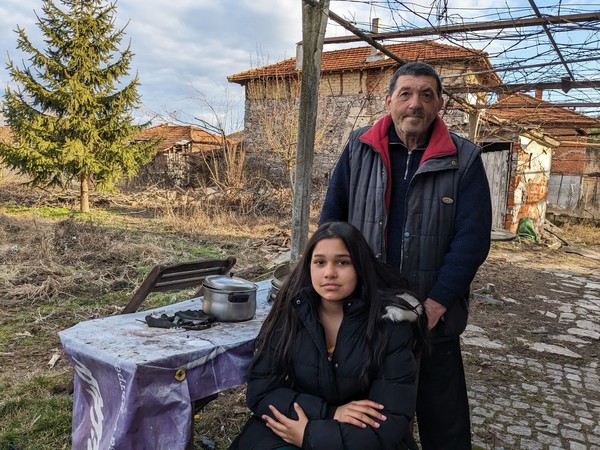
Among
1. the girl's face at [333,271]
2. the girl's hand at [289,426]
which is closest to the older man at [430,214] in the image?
the girl's face at [333,271]

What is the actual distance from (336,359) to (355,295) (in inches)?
12.1

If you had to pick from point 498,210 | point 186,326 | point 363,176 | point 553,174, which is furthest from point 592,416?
point 553,174

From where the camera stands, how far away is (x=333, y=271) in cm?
211

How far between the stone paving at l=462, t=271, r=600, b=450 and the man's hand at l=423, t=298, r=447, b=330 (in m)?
1.43

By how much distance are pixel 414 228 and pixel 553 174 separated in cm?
2012

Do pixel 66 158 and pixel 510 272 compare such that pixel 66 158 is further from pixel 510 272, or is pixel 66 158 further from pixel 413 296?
pixel 413 296

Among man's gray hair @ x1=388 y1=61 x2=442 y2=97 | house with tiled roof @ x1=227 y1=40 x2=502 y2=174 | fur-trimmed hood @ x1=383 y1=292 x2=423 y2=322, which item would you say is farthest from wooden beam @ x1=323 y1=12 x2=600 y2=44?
house with tiled roof @ x1=227 y1=40 x2=502 y2=174

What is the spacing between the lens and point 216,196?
14289mm

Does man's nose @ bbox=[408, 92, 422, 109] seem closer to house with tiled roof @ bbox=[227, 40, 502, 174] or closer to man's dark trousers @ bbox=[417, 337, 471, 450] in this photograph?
man's dark trousers @ bbox=[417, 337, 471, 450]

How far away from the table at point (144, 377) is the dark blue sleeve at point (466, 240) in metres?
0.97

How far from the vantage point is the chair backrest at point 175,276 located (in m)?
2.63

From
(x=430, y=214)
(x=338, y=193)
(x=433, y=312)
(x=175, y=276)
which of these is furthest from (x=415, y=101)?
(x=175, y=276)

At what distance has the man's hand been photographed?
2.19 m

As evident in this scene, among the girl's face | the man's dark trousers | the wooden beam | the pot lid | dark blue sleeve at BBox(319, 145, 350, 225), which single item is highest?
the wooden beam
